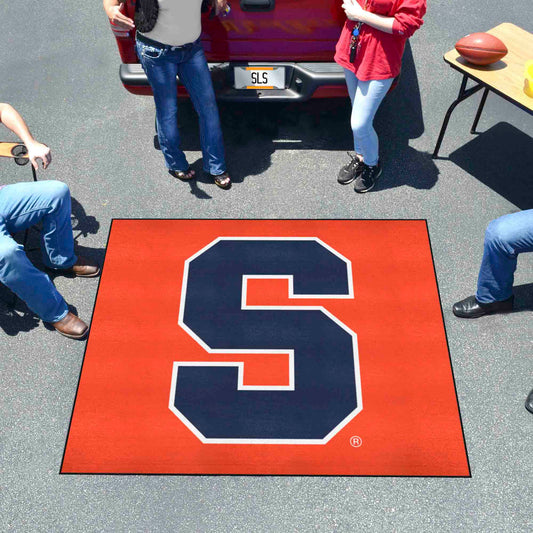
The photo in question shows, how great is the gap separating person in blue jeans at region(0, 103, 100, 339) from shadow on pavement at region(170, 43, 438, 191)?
116 centimetres

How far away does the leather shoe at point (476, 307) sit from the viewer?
11.4 ft

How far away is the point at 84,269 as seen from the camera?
371 centimetres

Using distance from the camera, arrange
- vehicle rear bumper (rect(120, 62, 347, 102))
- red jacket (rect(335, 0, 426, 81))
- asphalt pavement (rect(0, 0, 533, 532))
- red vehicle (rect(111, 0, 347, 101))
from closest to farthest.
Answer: asphalt pavement (rect(0, 0, 533, 532)) < red jacket (rect(335, 0, 426, 81)) < red vehicle (rect(111, 0, 347, 101)) < vehicle rear bumper (rect(120, 62, 347, 102))

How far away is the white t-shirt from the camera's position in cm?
327

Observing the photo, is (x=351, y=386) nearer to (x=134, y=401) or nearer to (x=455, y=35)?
(x=134, y=401)

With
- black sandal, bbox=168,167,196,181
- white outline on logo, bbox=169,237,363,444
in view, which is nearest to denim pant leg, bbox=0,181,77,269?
white outline on logo, bbox=169,237,363,444

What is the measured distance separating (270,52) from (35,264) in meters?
2.06

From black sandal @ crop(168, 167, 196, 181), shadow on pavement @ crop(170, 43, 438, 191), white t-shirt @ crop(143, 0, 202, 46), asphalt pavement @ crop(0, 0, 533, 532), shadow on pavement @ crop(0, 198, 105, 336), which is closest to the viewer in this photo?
asphalt pavement @ crop(0, 0, 533, 532)

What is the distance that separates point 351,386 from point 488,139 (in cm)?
235

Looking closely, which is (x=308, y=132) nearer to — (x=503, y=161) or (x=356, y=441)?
(x=503, y=161)

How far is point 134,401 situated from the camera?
3.22 metres

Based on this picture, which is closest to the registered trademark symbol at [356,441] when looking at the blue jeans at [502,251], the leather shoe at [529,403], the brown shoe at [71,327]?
the leather shoe at [529,403]

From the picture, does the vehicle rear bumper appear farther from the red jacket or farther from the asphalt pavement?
the asphalt pavement

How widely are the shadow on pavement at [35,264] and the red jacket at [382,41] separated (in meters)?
1.95
